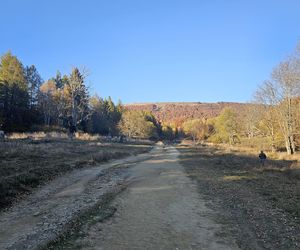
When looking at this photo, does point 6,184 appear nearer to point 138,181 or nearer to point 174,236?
point 138,181

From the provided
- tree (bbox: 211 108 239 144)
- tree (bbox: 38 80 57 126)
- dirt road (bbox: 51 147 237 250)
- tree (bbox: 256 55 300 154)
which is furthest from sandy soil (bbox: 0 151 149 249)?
tree (bbox: 211 108 239 144)

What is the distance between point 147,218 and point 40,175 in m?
9.48

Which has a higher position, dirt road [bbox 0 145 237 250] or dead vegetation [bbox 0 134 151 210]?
dead vegetation [bbox 0 134 151 210]

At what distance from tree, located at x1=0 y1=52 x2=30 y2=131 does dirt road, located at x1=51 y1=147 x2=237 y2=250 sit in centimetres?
5681

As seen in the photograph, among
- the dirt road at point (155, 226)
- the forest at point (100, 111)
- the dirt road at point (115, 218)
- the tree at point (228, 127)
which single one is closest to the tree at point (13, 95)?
the forest at point (100, 111)

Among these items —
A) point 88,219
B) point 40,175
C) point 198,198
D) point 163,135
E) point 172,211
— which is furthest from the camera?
point 163,135

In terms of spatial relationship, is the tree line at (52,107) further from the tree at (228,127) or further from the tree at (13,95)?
the tree at (228,127)

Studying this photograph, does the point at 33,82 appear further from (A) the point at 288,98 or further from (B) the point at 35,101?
(A) the point at 288,98

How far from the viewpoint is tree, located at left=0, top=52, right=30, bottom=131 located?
69562 mm

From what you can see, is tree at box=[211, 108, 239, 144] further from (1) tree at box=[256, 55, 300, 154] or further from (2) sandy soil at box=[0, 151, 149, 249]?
(2) sandy soil at box=[0, 151, 149, 249]

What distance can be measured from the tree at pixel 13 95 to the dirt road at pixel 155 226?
2236 inches

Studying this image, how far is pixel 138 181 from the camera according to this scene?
19.8 meters

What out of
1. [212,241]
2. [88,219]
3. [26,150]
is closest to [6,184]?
[88,219]

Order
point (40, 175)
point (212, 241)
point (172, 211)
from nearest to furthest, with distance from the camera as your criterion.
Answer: point (212, 241), point (172, 211), point (40, 175)
